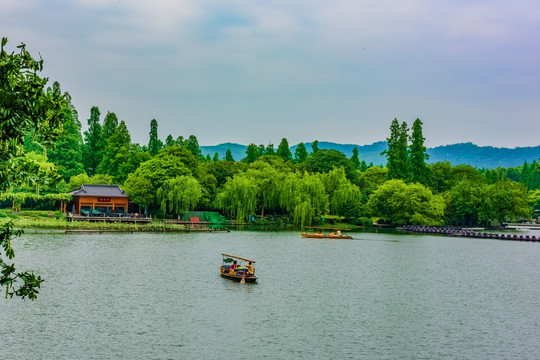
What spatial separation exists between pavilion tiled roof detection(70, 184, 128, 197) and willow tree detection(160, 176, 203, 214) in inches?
221

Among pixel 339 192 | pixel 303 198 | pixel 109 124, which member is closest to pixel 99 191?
pixel 109 124

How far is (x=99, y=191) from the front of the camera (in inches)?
2726

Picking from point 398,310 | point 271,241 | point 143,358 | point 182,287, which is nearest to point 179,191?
point 271,241

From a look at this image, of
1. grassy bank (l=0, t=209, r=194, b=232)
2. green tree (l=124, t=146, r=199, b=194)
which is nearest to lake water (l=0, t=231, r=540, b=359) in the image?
grassy bank (l=0, t=209, r=194, b=232)

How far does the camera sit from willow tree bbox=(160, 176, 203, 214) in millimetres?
67812

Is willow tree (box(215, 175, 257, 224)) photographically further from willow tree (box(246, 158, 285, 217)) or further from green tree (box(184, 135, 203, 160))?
green tree (box(184, 135, 203, 160))

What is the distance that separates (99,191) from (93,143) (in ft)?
80.3

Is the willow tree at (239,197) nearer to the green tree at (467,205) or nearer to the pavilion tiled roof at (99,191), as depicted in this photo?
the pavilion tiled roof at (99,191)

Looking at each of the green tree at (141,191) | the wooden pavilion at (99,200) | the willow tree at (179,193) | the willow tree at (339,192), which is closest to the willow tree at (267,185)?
the willow tree at (339,192)

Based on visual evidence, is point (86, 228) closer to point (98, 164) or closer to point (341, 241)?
point (341, 241)

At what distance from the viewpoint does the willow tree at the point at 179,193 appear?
2670 inches

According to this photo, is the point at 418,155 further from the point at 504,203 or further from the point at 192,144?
the point at 192,144

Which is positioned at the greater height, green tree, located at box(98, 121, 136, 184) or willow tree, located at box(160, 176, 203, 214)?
green tree, located at box(98, 121, 136, 184)

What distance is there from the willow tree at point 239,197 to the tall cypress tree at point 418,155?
32641 mm
